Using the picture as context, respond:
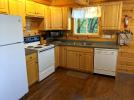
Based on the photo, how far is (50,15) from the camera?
4.22 meters

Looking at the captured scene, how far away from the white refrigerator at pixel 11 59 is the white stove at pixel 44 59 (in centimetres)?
82

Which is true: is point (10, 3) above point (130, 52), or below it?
above

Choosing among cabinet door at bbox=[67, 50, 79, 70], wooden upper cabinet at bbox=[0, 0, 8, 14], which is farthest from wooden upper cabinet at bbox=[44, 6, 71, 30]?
wooden upper cabinet at bbox=[0, 0, 8, 14]

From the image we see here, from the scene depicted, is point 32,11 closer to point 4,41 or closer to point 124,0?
point 4,41

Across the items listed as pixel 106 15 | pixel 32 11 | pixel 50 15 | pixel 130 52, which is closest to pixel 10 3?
pixel 32 11

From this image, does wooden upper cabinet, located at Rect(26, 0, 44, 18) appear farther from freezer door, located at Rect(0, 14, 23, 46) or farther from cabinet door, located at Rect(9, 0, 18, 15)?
freezer door, located at Rect(0, 14, 23, 46)

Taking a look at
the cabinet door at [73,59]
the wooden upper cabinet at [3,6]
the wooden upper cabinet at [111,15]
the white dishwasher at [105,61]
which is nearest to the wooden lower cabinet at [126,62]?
the white dishwasher at [105,61]

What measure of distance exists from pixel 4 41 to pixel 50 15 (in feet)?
8.14

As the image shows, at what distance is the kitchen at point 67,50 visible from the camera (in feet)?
7.52

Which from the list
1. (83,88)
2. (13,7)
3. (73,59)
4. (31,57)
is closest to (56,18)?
(73,59)

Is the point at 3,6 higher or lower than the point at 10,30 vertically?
higher

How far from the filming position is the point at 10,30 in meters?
2.11

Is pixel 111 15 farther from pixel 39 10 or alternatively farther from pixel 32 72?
pixel 32 72

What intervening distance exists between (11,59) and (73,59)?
217 centimetres
